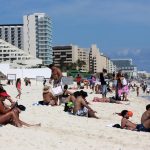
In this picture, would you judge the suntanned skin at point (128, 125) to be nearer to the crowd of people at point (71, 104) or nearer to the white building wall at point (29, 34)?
the crowd of people at point (71, 104)

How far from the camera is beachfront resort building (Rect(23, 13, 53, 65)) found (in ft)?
470

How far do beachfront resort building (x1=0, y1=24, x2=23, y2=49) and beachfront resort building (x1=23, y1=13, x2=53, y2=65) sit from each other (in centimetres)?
428

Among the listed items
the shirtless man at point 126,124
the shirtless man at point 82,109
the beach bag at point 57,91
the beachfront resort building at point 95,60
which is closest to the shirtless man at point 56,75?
the beach bag at point 57,91

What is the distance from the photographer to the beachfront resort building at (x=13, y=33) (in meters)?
156

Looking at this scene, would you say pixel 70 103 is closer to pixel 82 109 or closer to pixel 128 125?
pixel 82 109

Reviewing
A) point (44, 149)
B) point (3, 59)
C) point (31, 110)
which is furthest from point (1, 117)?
point (3, 59)

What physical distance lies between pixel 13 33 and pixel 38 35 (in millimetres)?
16999

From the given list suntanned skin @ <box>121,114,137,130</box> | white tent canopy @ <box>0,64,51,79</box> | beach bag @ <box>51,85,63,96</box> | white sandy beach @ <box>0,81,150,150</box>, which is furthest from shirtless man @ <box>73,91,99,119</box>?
white tent canopy @ <box>0,64,51,79</box>

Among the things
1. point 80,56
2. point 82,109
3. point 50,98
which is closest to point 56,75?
point 50,98

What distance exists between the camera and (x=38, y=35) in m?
146

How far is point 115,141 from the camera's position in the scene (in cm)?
875

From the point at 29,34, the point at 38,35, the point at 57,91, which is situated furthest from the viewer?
the point at 29,34

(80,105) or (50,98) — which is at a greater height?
(50,98)

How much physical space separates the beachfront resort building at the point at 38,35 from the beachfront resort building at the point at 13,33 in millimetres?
4281
